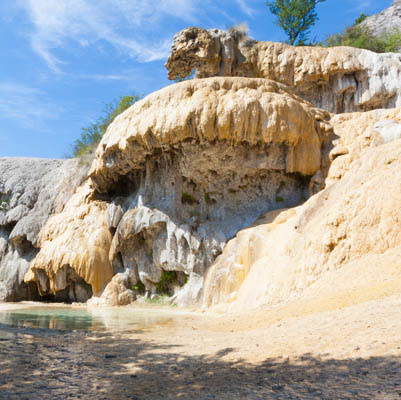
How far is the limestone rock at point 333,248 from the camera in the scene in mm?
8266

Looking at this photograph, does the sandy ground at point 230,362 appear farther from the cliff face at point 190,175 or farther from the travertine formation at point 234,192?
the cliff face at point 190,175

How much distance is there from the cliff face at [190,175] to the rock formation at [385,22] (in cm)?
2460

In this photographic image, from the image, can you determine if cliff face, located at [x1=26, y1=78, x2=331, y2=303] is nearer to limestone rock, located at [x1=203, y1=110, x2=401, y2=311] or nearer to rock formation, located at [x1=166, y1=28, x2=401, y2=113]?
limestone rock, located at [x1=203, y1=110, x2=401, y2=311]

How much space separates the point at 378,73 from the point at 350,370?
20.4 meters

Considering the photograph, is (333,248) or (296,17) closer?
(333,248)

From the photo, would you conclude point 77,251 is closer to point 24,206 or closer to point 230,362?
point 24,206

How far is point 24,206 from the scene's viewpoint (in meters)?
23.7

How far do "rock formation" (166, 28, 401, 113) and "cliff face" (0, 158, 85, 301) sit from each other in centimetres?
977

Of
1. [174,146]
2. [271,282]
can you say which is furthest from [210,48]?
[271,282]

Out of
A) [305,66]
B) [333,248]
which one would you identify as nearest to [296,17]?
[305,66]

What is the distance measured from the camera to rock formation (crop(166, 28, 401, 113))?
20.8 m

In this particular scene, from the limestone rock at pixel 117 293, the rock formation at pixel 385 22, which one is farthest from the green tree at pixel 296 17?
the limestone rock at pixel 117 293

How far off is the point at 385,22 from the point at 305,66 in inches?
838

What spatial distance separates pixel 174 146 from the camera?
1577 cm
